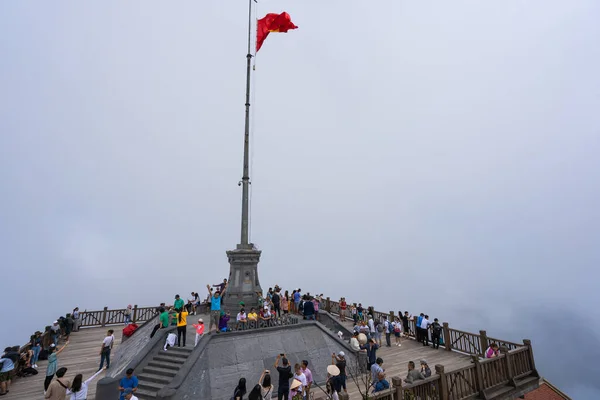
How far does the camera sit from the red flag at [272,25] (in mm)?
18062

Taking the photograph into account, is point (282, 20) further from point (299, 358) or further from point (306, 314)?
point (299, 358)

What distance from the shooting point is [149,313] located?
24188 mm

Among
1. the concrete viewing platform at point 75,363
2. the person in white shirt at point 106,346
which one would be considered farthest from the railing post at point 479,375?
the person in white shirt at point 106,346

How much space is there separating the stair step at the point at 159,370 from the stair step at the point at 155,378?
11 centimetres

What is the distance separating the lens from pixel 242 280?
1634 cm

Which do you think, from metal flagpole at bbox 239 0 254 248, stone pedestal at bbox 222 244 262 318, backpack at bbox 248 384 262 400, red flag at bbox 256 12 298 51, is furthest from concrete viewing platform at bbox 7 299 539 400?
red flag at bbox 256 12 298 51

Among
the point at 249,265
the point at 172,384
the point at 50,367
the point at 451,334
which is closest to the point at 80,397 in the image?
the point at 172,384

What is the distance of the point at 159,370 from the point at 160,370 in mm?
58

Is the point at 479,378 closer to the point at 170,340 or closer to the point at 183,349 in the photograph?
the point at 183,349

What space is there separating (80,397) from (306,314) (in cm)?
1059

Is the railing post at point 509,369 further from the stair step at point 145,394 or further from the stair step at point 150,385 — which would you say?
the stair step at point 145,394

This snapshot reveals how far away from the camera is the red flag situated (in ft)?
59.3

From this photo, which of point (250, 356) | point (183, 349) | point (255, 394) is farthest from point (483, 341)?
point (183, 349)

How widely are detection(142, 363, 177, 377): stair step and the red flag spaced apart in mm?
17904
